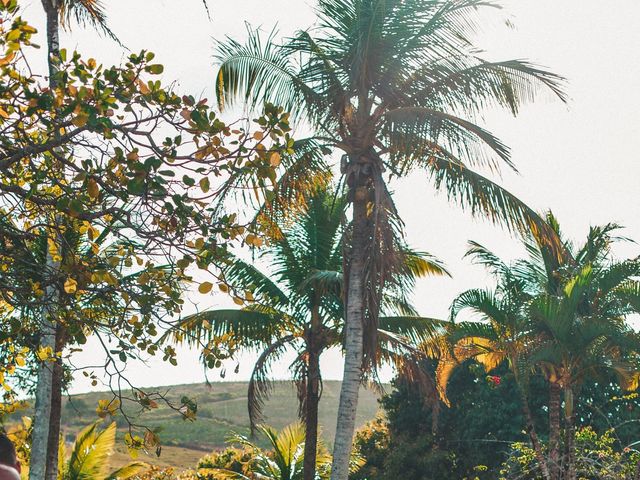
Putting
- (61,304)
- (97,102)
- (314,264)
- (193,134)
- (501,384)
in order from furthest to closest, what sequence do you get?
(501,384) < (314,264) < (61,304) < (193,134) < (97,102)

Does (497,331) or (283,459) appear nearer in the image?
(497,331)

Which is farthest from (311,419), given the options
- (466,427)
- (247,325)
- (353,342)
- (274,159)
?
(274,159)

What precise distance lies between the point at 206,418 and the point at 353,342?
192ft

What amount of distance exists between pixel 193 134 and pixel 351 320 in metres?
8.34

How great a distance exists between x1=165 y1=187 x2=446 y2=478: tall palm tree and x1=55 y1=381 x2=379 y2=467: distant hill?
92.2 feet

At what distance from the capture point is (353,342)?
12617mm

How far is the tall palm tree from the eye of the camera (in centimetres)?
1653

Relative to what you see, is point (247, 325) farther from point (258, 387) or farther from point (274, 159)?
point (274, 159)

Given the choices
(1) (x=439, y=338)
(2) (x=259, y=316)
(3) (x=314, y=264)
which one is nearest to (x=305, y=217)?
(3) (x=314, y=264)

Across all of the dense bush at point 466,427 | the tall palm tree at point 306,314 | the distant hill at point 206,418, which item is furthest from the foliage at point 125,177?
→ the distant hill at point 206,418

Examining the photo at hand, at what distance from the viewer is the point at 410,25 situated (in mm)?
12703

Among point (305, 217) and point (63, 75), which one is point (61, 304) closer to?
point (63, 75)

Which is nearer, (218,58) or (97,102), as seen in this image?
(97,102)

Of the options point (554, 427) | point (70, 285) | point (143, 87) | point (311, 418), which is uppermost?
point (143, 87)
